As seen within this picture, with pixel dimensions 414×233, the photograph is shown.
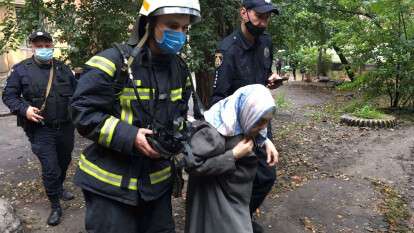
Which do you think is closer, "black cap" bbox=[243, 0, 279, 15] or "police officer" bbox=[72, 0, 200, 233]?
"police officer" bbox=[72, 0, 200, 233]

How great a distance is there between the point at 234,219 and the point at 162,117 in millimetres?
701

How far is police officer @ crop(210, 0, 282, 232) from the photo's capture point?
349 cm

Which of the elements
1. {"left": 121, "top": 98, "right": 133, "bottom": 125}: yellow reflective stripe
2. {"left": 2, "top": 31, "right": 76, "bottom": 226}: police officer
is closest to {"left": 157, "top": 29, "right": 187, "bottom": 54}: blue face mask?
{"left": 121, "top": 98, "right": 133, "bottom": 125}: yellow reflective stripe

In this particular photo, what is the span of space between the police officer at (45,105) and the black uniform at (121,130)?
7.71 feet

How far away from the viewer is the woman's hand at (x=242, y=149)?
2504 mm

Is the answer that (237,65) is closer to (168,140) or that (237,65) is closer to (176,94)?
(176,94)

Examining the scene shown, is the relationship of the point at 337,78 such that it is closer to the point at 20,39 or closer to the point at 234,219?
the point at 20,39

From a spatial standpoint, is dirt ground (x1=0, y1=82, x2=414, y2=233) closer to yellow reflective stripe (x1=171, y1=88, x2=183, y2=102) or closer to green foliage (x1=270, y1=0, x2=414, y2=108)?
green foliage (x1=270, y1=0, x2=414, y2=108)

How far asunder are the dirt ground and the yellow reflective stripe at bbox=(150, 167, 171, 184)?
190 centimetres

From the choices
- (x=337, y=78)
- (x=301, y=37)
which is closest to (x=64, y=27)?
(x=301, y=37)

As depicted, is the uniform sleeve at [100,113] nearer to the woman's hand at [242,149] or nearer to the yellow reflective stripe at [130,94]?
the yellow reflective stripe at [130,94]

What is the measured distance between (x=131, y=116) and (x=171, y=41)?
1.44ft

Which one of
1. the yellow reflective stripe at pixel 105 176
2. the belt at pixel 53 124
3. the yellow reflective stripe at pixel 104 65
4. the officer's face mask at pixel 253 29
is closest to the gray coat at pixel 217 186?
the yellow reflective stripe at pixel 105 176

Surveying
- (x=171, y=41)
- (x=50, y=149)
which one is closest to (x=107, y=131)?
(x=171, y=41)
